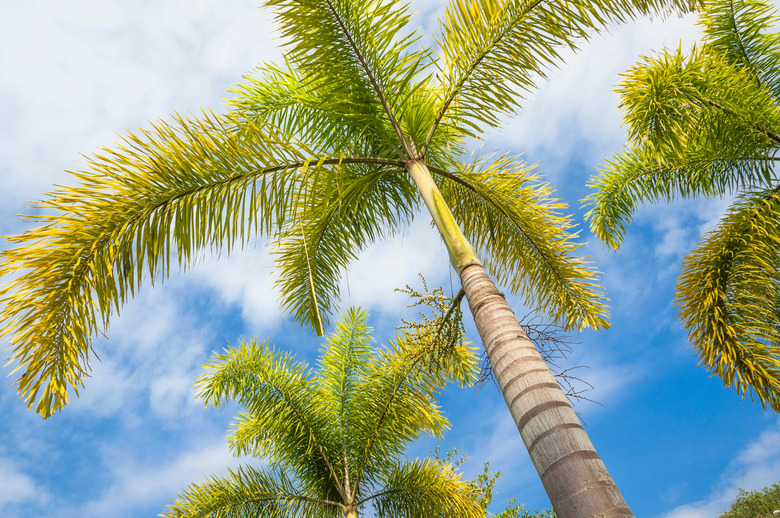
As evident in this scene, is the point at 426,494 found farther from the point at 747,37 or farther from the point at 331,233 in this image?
the point at 747,37

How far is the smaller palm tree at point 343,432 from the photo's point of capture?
770 cm

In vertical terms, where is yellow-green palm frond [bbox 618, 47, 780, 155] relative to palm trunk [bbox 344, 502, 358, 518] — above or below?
above

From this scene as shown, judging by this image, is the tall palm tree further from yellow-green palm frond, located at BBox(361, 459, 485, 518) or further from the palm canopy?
yellow-green palm frond, located at BBox(361, 459, 485, 518)

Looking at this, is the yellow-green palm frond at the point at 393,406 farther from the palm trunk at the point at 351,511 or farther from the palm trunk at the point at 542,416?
the palm trunk at the point at 542,416

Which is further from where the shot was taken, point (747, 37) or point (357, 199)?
point (747, 37)

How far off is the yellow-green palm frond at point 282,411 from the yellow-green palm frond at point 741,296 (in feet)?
19.2

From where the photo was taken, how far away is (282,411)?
8180 millimetres

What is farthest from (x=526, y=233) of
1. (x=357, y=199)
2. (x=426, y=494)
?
(x=426, y=494)

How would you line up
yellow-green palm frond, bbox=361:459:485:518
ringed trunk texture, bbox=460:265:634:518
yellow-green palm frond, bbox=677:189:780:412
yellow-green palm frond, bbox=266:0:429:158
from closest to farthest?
ringed trunk texture, bbox=460:265:634:518, yellow-green palm frond, bbox=266:0:429:158, yellow-green palm frond, bbox=677:189:780:412, yellow-green palm frond, bbox=361:459:485:518

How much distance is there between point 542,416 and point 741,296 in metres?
5.37

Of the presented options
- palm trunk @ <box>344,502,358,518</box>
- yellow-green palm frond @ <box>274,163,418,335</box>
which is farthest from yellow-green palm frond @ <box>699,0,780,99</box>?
palm trunk @ <box>344,502,358,518</box>

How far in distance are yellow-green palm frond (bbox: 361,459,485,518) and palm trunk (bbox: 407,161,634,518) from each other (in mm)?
5383

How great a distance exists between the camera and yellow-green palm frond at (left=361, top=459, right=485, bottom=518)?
758cm

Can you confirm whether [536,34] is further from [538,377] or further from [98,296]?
[98,296]
